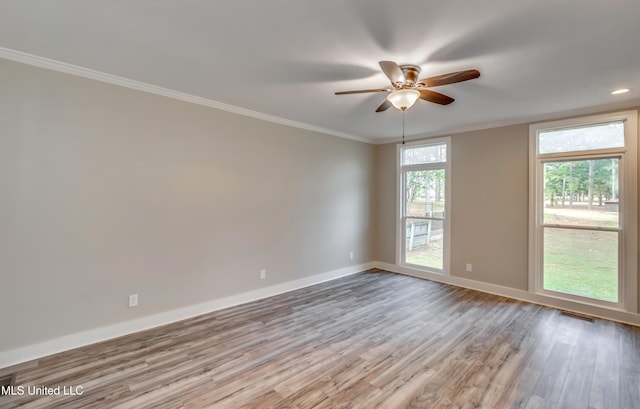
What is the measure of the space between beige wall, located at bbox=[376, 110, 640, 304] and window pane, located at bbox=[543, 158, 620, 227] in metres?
0.31

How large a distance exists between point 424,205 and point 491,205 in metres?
1.13

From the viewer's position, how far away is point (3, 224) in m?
2.42

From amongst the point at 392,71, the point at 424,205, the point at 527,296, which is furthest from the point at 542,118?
the point at 392,71

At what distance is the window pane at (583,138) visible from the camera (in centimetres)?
361

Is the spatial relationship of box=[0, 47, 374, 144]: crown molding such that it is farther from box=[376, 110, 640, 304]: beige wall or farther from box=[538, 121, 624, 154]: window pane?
box=[538, 121, 624, 154]: window pane

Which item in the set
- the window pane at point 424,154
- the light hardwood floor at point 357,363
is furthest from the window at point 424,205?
the light hardwood floor at point 357,363

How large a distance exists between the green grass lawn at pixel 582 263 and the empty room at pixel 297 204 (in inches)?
0.9

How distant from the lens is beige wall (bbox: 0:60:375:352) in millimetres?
2512

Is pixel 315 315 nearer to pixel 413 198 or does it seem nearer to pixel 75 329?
pixel 75 329

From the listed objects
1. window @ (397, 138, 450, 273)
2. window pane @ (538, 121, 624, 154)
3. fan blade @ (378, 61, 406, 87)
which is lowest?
window @ (397, 138, 450, 273)

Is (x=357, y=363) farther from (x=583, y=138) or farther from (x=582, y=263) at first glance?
(x=583, y=138)

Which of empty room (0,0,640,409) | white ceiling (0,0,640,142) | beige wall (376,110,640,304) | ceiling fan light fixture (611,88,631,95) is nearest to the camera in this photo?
white ceiling (0,0,640,142)

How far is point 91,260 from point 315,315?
243 cm

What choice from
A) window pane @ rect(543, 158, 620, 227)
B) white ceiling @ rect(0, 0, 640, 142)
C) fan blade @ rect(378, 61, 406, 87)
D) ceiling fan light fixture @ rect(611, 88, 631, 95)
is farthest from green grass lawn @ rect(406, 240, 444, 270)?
fan blade @ rect(378, 61, 406, 87)
